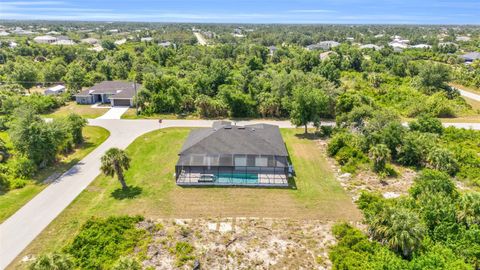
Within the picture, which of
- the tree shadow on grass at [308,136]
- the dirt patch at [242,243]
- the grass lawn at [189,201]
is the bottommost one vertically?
the dirt patch at [242,243]

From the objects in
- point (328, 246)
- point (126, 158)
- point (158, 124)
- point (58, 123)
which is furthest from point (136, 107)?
point (328, 246)

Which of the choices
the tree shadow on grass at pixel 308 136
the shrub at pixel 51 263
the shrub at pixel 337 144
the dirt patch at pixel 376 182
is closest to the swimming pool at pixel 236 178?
the dirt patch at pixel 376 182

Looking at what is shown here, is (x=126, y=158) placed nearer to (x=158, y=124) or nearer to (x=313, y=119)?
(x=158, y=124)

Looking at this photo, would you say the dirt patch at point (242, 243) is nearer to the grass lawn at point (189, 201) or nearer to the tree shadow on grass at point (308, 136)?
the grass lawn at point (189, 201)

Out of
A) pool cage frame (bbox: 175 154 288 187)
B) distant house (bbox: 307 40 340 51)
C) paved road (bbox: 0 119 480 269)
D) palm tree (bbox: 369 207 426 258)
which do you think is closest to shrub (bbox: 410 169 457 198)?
palm tree (bbox: 369 207 426 258)

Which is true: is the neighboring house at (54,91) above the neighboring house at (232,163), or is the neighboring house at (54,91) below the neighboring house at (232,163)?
above

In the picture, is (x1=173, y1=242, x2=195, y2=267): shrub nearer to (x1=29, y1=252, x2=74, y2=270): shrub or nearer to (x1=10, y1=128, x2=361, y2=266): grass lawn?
(x1=10, y1=128, x2=361, y2=266): grass lawn

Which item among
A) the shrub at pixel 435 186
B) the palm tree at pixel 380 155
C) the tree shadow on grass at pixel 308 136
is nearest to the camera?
the shrub at pixel 435 186

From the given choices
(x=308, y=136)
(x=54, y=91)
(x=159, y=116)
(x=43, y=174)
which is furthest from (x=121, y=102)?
(x=308, y=136)
